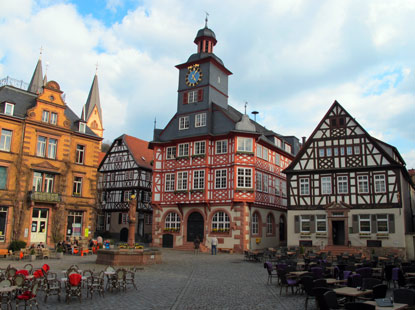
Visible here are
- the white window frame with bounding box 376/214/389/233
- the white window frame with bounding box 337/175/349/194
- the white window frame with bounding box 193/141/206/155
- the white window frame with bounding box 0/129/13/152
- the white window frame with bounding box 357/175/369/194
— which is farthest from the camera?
the white window frame with bounding box 193/141/206/155

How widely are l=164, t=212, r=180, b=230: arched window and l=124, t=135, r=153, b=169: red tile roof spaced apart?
40.1ft

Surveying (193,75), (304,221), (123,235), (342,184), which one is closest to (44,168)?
(193,75)

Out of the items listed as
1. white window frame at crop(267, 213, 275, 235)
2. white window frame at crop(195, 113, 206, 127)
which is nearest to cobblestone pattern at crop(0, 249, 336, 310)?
white window frame at crop(267, 213, 275, 235)

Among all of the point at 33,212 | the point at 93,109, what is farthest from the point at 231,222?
the point at 93,109

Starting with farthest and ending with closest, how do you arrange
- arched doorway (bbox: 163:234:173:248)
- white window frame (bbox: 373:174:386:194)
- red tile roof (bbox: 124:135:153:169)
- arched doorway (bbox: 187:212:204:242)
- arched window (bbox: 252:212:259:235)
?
red tile roof (bbox: 124:135:153:169) → arched doorway (bbox: 163:234:173:248) → arched doorway (bbox: 187:212:204:242) → arched window (bbox: 252:212:259:235) → white window frame (bbox: 373:174:386:194)

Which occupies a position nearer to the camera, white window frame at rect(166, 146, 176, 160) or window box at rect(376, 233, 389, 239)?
window box at rect(376, 233, 389, 239)

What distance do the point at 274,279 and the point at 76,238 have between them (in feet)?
68.9

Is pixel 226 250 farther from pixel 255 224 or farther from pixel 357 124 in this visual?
pixel 357 124

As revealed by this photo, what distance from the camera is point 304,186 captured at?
105 feet

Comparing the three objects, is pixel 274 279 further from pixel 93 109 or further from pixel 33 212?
pixel 93 109

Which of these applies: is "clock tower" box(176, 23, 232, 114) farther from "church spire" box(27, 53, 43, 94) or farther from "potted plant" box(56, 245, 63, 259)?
"church spire" box(27, 53, 43, 94)

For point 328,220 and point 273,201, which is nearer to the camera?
point 328,220

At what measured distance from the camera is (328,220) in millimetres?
30422

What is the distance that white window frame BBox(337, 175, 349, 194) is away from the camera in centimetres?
3031
